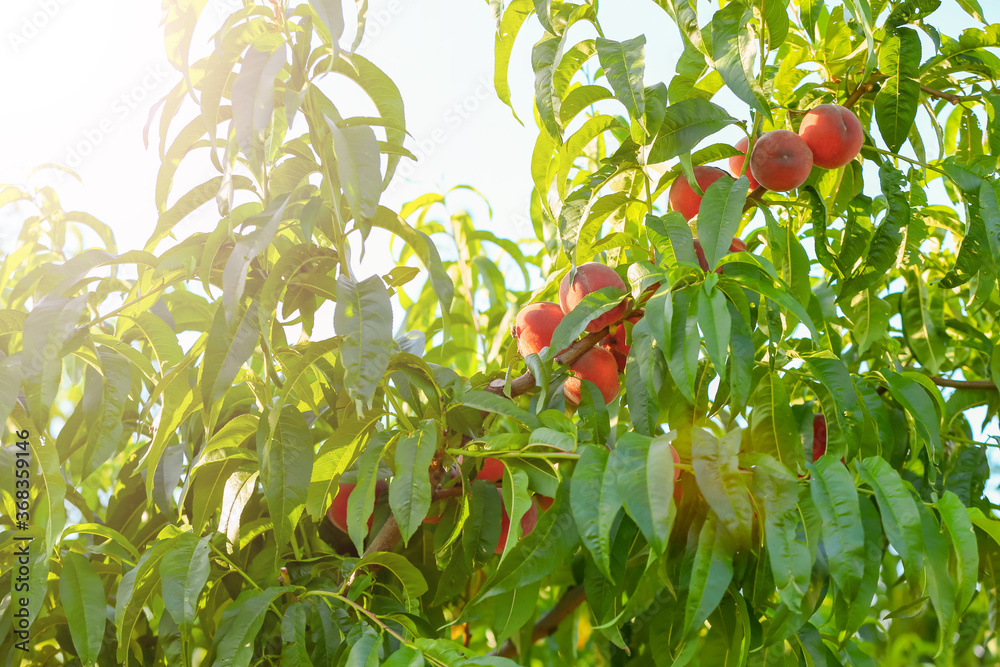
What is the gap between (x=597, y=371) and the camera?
3.02 feet

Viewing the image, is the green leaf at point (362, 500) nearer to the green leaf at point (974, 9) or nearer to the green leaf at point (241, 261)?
the green leaf at point (241, 261)

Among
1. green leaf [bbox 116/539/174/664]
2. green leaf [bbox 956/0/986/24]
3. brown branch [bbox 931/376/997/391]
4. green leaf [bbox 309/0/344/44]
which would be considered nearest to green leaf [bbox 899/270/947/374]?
brown branch [bbox 931/376/997/391]

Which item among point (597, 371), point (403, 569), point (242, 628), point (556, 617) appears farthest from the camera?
point (556, 617)

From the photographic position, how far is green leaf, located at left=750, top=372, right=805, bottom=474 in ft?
2.60

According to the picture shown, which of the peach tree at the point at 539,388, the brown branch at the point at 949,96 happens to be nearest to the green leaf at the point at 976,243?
the peach tree at the point at 539,388

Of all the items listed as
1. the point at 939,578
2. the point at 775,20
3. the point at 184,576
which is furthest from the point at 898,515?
the point at 184,576

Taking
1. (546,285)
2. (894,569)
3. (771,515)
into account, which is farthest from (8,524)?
(894,569)

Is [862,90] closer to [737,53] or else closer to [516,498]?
[737,53]

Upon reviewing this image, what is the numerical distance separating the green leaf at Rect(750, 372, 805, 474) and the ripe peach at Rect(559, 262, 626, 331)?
19 cm

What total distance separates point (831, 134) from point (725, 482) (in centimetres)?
52

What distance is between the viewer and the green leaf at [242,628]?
2.30 feet

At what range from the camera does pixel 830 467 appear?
0.66 m

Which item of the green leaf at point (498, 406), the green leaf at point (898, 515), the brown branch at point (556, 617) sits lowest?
the brown branch at point (556, 617)

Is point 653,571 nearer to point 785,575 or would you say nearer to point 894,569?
point 785,575
